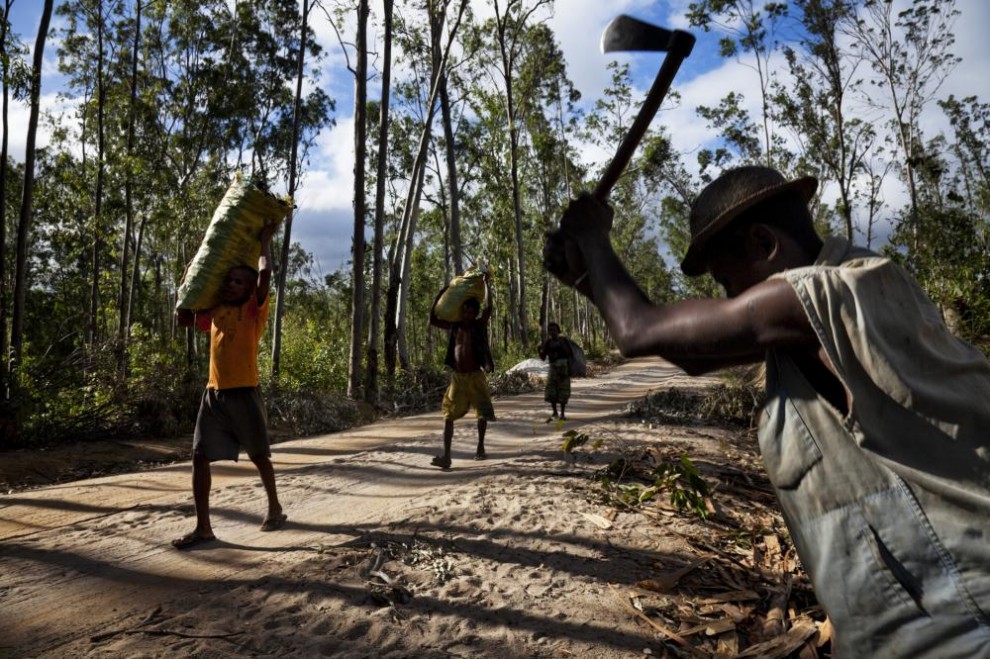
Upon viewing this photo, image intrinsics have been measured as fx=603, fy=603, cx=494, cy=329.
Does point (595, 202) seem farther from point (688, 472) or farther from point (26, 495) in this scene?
point (26, 495)

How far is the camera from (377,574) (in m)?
3.04

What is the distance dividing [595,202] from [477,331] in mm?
5151

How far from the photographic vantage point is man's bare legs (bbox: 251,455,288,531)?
156 inches

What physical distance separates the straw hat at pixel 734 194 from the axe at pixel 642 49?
0.21m

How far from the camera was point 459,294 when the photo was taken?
683 cm

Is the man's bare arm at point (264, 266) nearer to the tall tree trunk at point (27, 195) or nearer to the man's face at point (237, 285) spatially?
the man's face at point (237, 285)

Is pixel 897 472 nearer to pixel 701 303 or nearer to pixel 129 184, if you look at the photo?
pixel 701 303

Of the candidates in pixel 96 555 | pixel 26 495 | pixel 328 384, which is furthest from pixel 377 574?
pixel 328 384

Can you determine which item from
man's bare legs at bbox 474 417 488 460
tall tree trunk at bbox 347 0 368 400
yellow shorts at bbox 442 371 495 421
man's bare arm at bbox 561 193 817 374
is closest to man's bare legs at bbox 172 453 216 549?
yellow shorts at bbox 442 371 495 421

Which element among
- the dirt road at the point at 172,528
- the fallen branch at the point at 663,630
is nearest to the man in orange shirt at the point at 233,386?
the dirt road at the point at 172,528

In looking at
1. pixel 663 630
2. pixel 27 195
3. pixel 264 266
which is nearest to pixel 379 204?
pixel 27 195

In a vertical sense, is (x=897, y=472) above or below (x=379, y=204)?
below

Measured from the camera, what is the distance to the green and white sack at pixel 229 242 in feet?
12.5

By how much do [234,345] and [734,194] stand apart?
3.43 m
